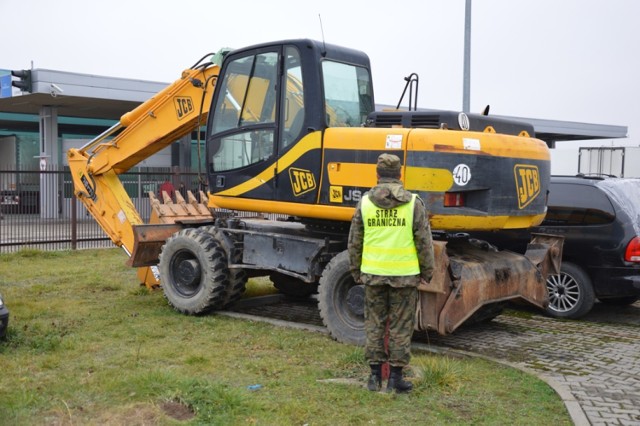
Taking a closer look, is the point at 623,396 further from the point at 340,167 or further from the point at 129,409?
the point at 129,409

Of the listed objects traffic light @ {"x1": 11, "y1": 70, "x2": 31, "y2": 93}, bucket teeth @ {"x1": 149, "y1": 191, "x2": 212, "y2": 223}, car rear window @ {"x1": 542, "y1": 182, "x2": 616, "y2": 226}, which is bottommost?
bucket teeth @ {"x1": 149, "y1": 191, "x2": 212, "y2": 223}

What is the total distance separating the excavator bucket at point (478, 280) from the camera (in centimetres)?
700

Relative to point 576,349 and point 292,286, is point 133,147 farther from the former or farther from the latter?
point 576,349

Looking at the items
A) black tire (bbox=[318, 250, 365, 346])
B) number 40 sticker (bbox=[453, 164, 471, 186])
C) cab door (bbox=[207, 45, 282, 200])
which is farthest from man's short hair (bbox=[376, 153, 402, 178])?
cab door (bbox=[207, 45, 282, 200])

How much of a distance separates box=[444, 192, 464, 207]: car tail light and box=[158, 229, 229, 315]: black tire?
3097 mm

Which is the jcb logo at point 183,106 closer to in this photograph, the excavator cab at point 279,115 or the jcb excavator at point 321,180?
the jcb excavator at point 321,180

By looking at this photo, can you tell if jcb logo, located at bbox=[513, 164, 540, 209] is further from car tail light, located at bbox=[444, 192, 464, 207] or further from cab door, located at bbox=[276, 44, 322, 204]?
cab door, located at bbox=[276, 44, 322, 204]

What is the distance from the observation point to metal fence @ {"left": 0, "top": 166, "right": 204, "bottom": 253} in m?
15.4

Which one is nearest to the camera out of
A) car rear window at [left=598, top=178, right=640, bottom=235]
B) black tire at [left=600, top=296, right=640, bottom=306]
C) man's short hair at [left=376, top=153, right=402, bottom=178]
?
man's short hair at [left=376, top=153, right=402, bottom=178]

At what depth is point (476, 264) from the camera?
7.50 meters

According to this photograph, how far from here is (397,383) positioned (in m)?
5.88

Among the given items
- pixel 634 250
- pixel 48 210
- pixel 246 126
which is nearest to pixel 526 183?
pixel 634 250

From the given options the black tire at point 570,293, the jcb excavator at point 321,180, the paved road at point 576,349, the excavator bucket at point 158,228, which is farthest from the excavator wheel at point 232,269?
the black tire at point 570,293

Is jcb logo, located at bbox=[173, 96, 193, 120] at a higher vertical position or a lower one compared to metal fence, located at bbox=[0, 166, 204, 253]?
higher
